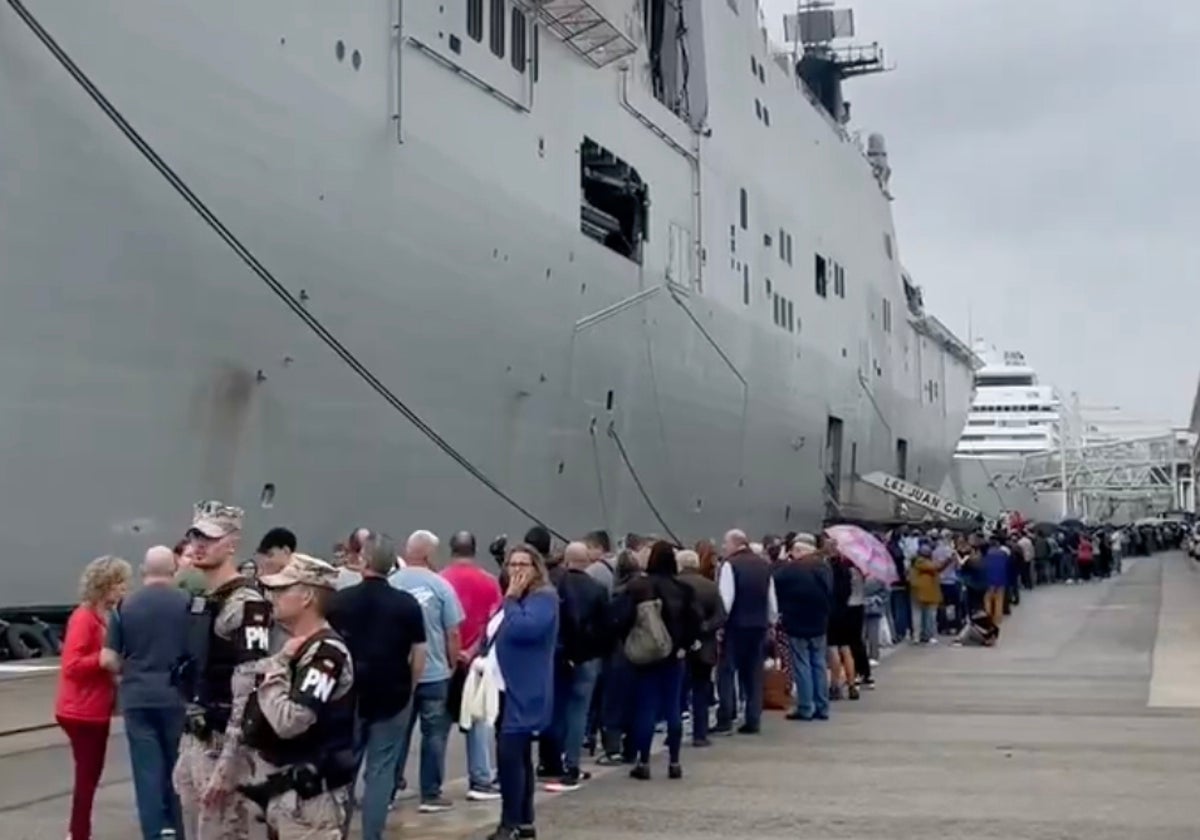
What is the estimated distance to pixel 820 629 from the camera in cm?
1293

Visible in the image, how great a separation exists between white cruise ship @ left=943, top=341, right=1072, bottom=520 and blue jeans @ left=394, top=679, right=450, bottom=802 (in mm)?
70623

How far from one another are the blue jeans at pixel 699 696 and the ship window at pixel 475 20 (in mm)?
8948

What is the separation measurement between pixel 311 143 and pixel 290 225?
859mm

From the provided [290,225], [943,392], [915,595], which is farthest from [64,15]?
[943,392]

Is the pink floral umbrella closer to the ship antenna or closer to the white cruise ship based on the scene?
the ship antenna

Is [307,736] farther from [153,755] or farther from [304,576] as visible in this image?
[153,755]

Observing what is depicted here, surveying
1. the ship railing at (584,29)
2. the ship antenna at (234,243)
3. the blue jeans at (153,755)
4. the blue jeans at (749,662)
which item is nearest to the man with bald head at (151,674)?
the blue jeans at (153,755)

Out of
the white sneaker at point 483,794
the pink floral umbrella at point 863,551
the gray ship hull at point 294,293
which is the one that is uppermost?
the gray ship hull at point 294,293

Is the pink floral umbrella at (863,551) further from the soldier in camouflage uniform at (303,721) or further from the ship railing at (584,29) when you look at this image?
the soldier in camouflage uniform at (303,721)

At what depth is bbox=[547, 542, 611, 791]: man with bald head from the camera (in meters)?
9.59

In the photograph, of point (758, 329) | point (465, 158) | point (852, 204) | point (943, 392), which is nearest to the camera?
point (465, 158)

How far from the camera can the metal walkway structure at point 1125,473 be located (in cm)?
9612

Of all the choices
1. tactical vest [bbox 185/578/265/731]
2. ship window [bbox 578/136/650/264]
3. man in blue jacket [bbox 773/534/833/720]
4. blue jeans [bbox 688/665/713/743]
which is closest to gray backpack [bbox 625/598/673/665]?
blue jeans [bbox 688/665/713/743]

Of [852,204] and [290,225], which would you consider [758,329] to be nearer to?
[852,204]
